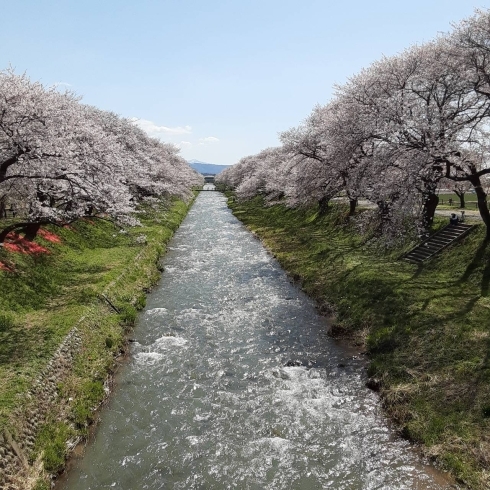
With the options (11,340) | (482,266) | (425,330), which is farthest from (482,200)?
(11,340)

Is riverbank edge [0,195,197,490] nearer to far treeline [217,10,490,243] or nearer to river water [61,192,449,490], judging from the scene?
river water [61,192,449,490]

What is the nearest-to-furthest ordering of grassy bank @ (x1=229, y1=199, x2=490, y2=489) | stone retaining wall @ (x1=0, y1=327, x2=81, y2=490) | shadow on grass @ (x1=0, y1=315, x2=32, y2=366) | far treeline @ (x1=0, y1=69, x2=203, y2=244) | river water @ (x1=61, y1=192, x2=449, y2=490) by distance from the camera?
1. stone retaining wall @ (x1=0, y1=327, x2=81, y2=490)
2. river water @ (x1=61, y1=192, x2=449, y2=490)
3. grassy bank @ (x1=229, y1=199, x2=490, y2=489)
4. shadow on grass @ (x1=0, y1=315, x2=32, y2=366)
5. far treeline @ (x1=0, y1=69, x2=203, y2=244)

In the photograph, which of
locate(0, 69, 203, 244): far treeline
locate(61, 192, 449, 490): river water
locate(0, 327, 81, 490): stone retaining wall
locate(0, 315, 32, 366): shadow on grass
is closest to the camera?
locate(0, 327, 81, 490): stone retaining wall

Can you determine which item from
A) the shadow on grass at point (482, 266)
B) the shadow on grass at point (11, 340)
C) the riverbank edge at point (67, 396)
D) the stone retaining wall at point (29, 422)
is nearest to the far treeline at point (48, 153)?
the riverbank edge at point (67, 396)

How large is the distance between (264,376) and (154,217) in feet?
146

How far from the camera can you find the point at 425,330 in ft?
61.7

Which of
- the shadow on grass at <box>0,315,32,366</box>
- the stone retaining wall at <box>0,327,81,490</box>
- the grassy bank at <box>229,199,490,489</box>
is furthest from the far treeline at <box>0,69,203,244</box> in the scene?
the grassy bank at <box>229,199,490,489</box>

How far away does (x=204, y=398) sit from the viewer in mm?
15727

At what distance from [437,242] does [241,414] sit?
22.6 metres

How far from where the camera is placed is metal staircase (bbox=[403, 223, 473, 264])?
94.3ft

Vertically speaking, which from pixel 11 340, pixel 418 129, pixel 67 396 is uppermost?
pixel 418 129

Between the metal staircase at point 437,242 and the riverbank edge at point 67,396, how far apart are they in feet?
69.9

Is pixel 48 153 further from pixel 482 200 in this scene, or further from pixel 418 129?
pixel 482 200

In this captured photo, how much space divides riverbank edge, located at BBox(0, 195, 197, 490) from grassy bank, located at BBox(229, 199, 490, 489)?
1182 cm
